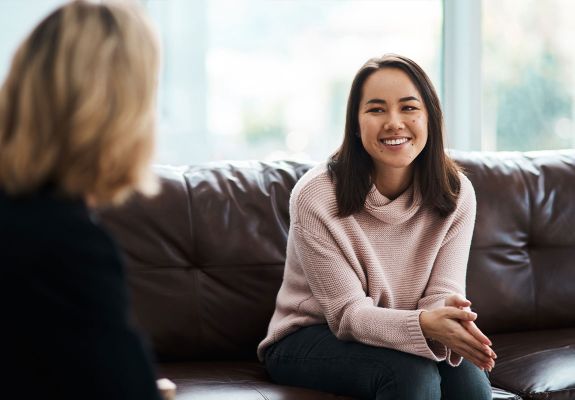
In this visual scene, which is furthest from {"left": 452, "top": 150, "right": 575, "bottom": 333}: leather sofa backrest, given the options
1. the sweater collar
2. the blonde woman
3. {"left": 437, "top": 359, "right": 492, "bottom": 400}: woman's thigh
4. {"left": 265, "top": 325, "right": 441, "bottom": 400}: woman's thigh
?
the blonde woman

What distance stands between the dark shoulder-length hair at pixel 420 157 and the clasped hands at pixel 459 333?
363 mm

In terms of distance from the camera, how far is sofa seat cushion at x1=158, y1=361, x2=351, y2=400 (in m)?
2.02

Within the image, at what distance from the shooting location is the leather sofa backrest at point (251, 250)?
2395 millimetres

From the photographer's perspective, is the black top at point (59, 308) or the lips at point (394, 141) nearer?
the black top at point (59, 308)

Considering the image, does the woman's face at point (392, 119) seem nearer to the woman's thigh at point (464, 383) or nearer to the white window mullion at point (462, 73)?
the woman's thigh at point (464, 383)

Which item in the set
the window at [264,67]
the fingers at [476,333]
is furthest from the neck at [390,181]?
the window at [264,67]

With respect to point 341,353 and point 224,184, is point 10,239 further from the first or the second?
point 224,184

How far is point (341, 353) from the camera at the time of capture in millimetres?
2070

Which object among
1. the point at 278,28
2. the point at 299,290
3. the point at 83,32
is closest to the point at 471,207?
the point at 299,290

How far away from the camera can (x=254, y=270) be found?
2.47 metres

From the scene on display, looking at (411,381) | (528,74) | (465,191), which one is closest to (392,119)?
(465,191)

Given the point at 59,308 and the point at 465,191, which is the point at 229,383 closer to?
the point at 465,191

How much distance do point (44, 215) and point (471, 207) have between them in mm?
1507

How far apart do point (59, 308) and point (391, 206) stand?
1.33 m
